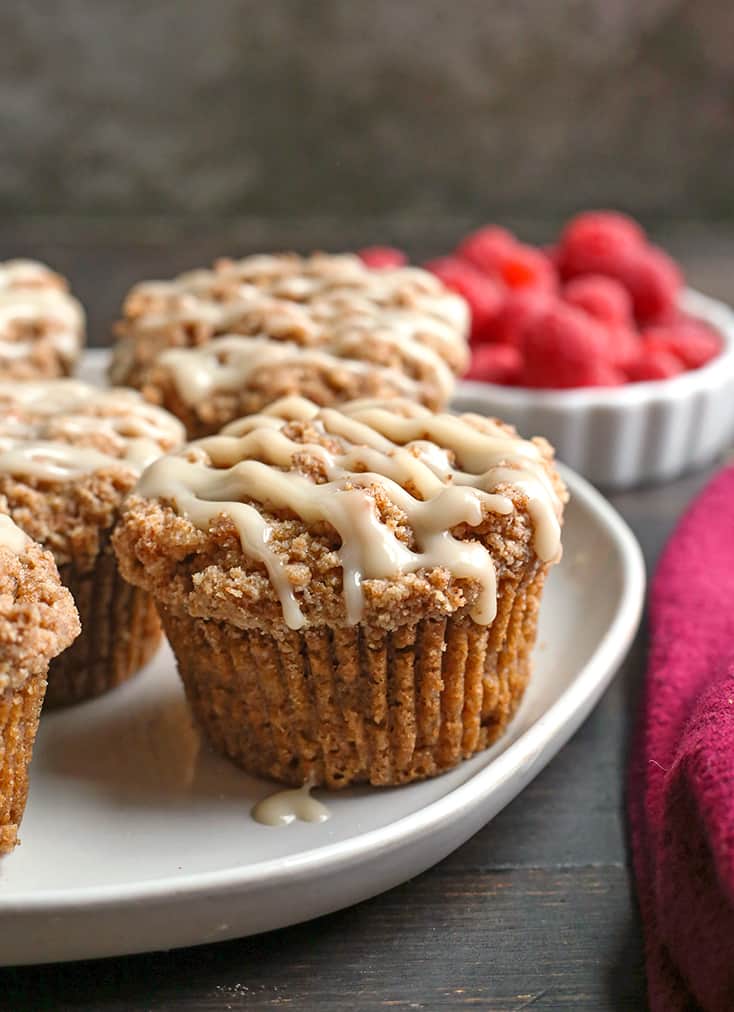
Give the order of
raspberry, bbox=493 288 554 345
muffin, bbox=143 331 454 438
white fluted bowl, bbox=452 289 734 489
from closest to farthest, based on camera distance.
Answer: muffin, bbox=143 331 454 438, white fluted bowl, bbox=452 289 734 489, raspberry, bbox=493 288 554 345

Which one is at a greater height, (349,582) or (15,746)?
(349,582)

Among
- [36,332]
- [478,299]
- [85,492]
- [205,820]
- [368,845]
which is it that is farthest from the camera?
[478,299]

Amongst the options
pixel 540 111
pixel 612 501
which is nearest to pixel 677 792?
pixel 612 501

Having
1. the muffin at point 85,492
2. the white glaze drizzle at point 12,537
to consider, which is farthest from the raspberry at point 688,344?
the white glaze drizzle at point 12,537

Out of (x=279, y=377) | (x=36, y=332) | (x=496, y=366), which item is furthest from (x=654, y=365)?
(x=36, y=332)

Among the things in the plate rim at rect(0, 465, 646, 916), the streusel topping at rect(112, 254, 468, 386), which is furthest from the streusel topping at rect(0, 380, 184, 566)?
the plate rim at rect(0, 465, 646, 916)

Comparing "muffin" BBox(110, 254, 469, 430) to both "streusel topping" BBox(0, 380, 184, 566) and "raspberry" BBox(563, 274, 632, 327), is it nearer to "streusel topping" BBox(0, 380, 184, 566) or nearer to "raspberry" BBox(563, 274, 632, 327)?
"streusel topping" BBox(0, 380, 184, 566)

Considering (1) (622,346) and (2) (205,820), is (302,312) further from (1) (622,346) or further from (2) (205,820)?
(2) (205,820)
